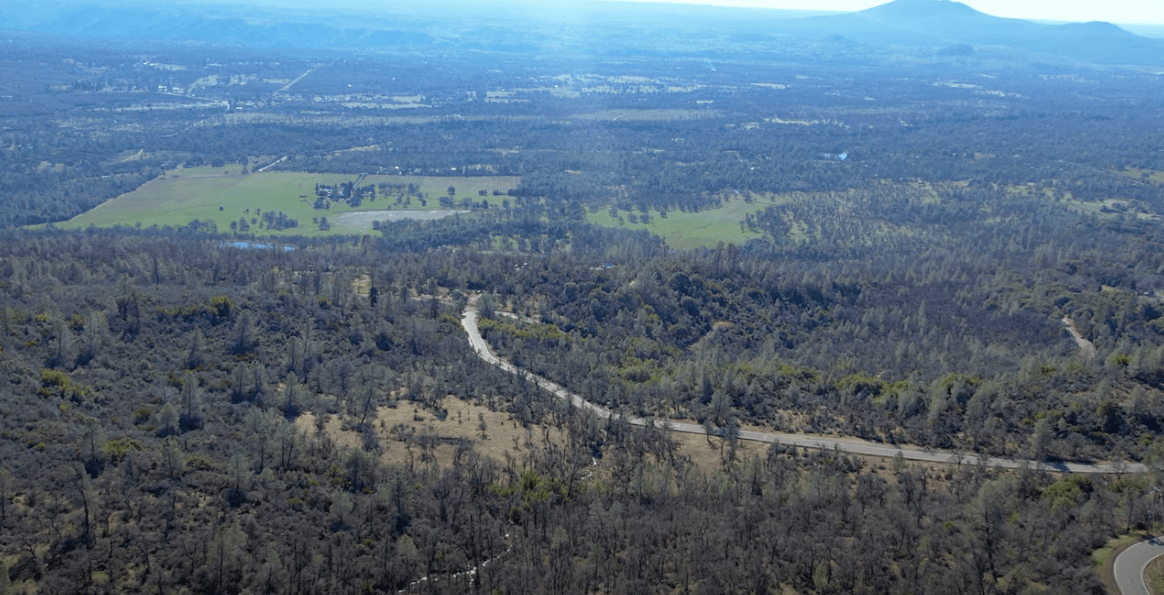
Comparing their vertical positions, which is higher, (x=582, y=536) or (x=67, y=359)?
(x=67, y=359)

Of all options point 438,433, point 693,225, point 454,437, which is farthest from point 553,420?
point 693,225

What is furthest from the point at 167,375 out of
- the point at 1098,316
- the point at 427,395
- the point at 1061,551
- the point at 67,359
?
the point at 1098,316

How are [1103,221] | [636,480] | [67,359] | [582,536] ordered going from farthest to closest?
[1103,221]
[67,359]
[636,480]
[582,536]

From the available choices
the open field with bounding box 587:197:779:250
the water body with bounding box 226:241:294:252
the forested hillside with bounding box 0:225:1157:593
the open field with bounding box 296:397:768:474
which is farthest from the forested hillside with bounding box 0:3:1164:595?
the open field with bounding box 587:197:779:250

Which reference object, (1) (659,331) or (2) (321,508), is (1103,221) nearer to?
(1) (659,331)

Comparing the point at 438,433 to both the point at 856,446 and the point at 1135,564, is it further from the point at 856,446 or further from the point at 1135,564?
the point at 1135,564
